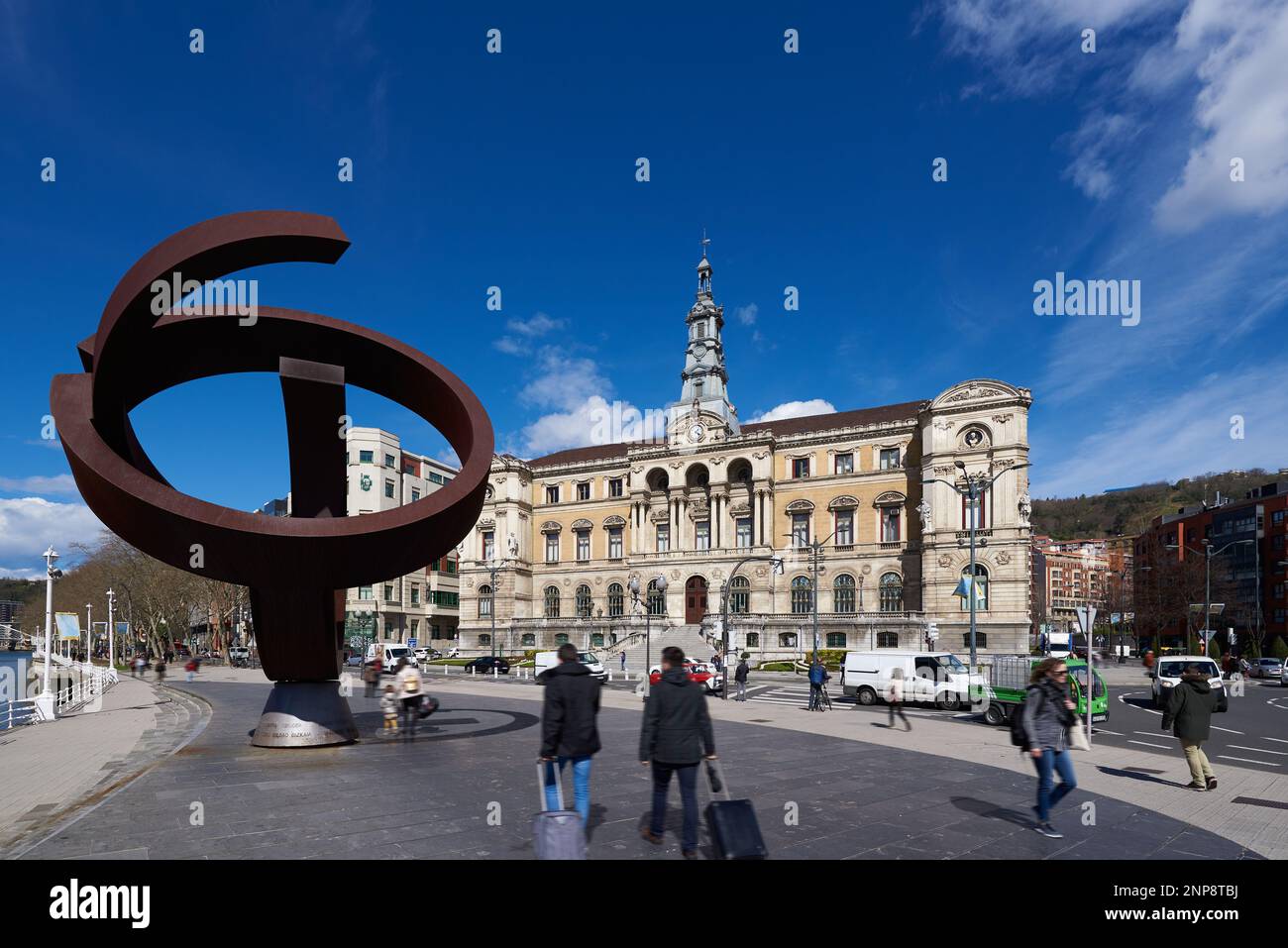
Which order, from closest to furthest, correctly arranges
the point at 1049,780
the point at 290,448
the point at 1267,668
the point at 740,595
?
the point at 1049,780, the point at 290,448, the point at 1267,668, the point at 740,595

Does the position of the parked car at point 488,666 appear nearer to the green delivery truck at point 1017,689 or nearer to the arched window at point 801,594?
the arched window at point 801,594

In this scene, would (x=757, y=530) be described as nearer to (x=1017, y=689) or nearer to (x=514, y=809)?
(x=1017, y=689)

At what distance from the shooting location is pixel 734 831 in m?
6.57

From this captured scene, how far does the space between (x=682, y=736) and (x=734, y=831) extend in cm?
129

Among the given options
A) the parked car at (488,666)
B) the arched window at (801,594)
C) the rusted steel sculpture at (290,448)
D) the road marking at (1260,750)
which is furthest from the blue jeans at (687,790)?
the arched window at (801,594)

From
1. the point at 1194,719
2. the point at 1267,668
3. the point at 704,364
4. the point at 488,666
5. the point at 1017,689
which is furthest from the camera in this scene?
the point at 704,364

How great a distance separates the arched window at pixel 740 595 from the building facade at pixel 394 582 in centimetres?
2801

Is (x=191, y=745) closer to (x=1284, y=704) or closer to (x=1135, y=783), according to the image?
(x=1135, y=783)

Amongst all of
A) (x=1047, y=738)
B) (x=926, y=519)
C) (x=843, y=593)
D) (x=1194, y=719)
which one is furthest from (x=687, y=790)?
(x=843, y=593)

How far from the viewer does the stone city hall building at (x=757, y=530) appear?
5625cm

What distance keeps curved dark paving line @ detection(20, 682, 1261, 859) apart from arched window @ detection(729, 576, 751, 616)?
161 feet
